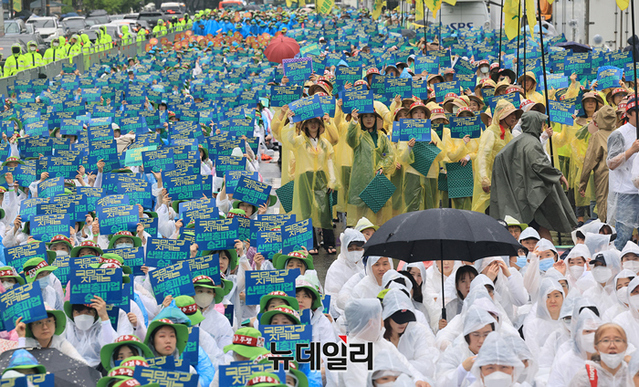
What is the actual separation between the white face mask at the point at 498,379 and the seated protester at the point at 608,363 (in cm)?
57

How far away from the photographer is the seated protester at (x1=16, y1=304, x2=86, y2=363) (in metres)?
6.29

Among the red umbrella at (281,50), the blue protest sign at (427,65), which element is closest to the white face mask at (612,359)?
the blue protest sign at (427,65)

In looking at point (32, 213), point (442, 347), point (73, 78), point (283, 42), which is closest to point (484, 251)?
point (442, 347)

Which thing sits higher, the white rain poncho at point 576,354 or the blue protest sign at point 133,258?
the white rain poncho at point 576,354

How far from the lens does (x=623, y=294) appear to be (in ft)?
22.2

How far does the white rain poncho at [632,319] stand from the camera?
652 cm

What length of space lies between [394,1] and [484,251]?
63.0 m

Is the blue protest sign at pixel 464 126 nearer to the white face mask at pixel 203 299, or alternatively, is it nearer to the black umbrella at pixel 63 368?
the white face mask at pixel 203 299

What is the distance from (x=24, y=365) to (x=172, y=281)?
2.00 meters

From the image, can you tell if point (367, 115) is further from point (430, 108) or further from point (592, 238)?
point (592, 238)

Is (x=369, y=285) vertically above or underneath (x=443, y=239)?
underneath

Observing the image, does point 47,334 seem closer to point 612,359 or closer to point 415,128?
point 612,359

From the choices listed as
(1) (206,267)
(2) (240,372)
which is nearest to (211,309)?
(1) (206,267)

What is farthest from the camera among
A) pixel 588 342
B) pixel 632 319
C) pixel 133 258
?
pixel 133 258
